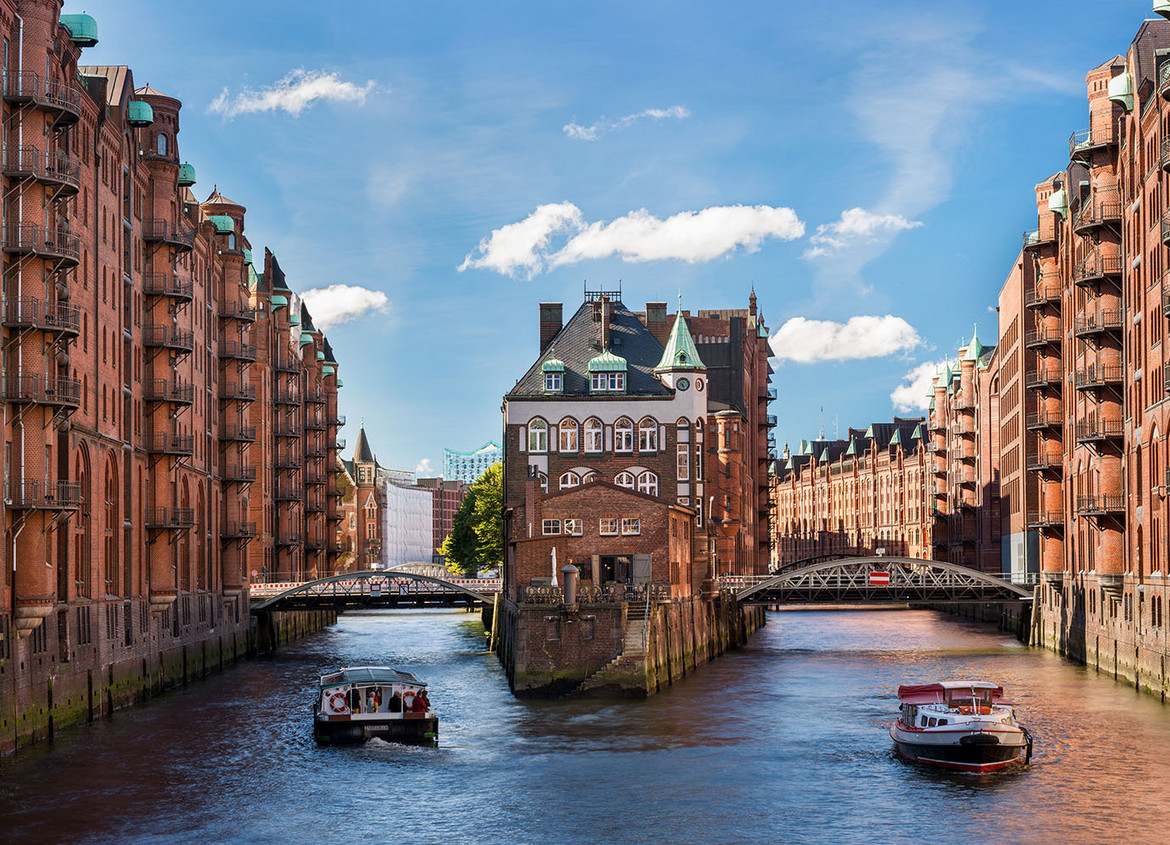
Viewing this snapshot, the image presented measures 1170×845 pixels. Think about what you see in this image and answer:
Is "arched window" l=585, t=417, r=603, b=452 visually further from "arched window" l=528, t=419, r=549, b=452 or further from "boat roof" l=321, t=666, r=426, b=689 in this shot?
"boat roof" l=321, t=666, r=426, b=689

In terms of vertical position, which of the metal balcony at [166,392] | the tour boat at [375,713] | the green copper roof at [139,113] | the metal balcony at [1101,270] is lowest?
the tour boat at [375,713]

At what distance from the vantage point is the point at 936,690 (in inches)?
2283

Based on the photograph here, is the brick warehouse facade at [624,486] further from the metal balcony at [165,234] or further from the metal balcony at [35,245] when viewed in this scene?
the metal balcony at [35,245]

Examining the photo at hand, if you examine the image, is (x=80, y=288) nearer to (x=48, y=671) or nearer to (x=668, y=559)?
(x=48, y=671)

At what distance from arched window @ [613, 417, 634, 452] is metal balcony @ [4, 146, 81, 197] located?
51.4 metres

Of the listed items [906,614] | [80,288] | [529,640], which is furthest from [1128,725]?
[906,614]

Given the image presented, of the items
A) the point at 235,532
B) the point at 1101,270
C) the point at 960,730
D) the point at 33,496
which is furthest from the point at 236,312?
the point at 960,730

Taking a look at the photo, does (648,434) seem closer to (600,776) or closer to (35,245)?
(600,776)

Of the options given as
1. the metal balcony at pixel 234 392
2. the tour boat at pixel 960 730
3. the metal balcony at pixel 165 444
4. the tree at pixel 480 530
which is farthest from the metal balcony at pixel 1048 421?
the metal balcony at pixel 165 444

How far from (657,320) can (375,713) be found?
67.3 m

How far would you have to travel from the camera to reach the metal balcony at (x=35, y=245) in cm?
5428

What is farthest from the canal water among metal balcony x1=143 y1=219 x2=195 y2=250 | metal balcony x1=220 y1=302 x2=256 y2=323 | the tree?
the tree

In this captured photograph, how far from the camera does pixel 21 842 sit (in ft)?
137

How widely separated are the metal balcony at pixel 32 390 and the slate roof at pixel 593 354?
5081 cm
